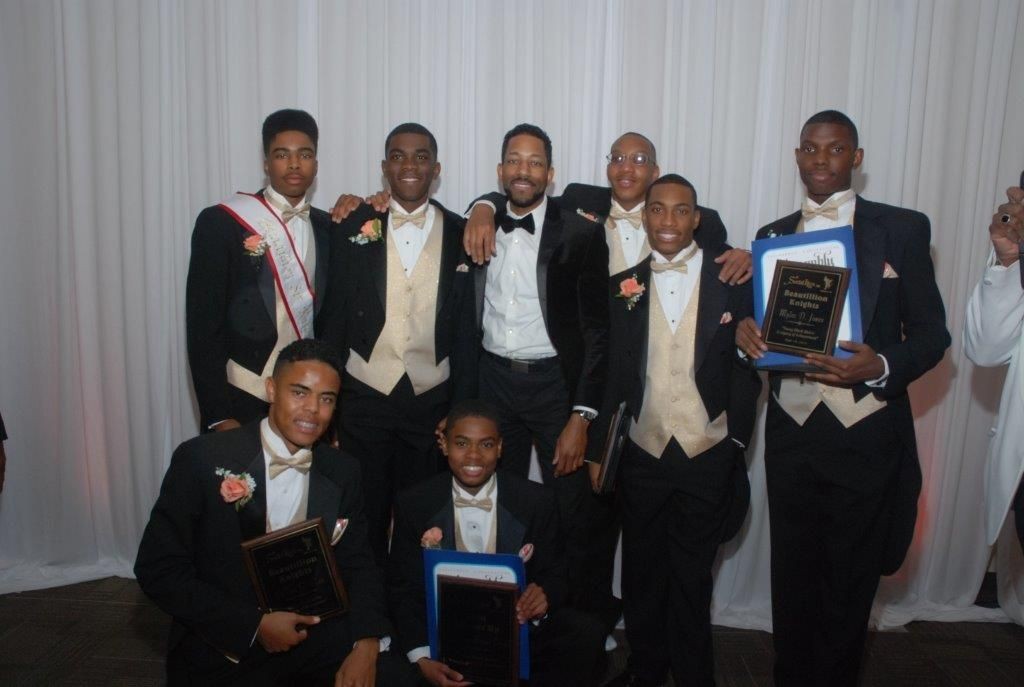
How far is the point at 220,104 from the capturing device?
3.84m

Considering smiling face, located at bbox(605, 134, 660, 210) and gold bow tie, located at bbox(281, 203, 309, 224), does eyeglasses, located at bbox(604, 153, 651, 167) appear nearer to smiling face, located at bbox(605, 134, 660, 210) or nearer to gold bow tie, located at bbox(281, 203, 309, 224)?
smiling face, located at bbox(605, 134, 660, 210)

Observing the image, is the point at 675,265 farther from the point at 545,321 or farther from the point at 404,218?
the point at 404,218

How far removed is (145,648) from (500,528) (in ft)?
5.66

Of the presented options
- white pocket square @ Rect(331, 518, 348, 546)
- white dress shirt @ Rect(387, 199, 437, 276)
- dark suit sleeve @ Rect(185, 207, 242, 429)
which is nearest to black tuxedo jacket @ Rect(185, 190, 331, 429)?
dark suit sleeve @ Rect(185, 207, 242, 429)

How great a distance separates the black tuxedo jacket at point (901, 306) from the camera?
8.77 feet

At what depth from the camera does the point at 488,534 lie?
2811 mm

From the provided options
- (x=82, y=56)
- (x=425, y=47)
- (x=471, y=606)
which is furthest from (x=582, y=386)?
(x=82, y=56)

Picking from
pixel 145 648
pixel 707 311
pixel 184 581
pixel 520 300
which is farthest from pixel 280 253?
pixel 145 648

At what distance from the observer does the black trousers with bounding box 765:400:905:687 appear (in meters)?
2.75

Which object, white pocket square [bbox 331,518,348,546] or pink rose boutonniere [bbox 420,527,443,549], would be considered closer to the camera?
white pocket square [bbox 331,518,348,546]

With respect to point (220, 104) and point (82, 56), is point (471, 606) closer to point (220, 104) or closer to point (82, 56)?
point (220, 104)

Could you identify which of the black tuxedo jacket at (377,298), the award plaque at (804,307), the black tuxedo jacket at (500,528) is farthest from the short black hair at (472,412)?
the award plaque at (804,307)

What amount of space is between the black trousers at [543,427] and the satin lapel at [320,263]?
0.68 metres

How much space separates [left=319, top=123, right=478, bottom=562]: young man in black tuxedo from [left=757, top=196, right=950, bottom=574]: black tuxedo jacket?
144 centimetres
